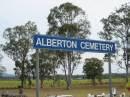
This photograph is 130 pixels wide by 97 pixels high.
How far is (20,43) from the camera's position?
2785 inches

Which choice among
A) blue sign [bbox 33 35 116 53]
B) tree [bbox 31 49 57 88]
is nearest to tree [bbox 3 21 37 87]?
tree [bbox 31 49 57 88]

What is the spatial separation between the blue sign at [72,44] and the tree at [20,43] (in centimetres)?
5535

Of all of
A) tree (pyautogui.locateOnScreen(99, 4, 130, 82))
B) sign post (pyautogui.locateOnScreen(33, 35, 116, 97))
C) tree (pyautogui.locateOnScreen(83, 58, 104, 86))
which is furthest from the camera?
tree (pyautogui.locateOnScreen(83, 58, 104, 86))

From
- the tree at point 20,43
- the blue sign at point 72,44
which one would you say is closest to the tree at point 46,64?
the tree at point 20,43

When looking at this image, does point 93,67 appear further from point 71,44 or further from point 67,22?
point 71,44

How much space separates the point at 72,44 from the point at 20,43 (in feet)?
190

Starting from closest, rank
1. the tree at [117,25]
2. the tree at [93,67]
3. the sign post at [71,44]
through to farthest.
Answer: the sign post at [71,44], the tree at [117,25], the tree at [93,67]

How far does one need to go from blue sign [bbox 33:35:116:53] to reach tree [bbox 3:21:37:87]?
55.4m

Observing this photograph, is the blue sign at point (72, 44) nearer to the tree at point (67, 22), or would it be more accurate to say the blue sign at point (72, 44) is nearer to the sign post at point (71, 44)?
the sign post at point (71, 44)

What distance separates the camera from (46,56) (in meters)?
75.0

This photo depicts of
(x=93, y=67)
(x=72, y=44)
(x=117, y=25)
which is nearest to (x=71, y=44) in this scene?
(x=72, y=44)

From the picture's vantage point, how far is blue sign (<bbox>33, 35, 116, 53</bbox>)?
40.5ft

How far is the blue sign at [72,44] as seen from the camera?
12.3 metres

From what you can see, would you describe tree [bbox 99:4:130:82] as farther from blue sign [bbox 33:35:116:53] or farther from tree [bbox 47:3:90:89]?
blue sign [bbox 33:35:116:53]
